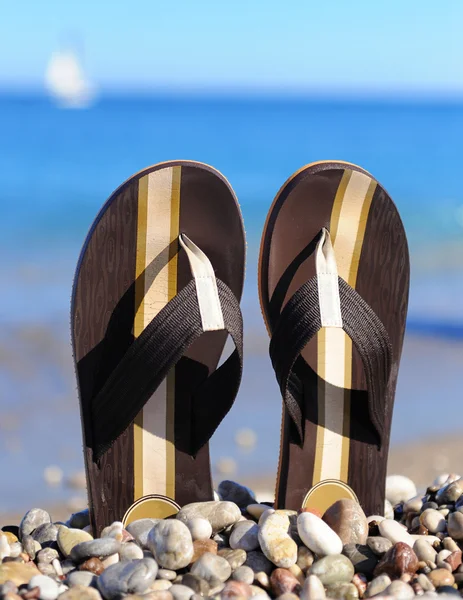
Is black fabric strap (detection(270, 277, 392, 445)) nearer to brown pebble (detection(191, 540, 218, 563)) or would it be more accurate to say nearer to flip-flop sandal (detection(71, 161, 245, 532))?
flip-flop sandal (detection(71, 161, 245, 532))

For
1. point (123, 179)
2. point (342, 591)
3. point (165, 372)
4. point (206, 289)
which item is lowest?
point (342, 591)

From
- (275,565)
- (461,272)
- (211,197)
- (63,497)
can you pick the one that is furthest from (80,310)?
(461,272)

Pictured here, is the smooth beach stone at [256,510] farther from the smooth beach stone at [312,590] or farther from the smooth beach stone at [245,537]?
the smooth beach stone at [312,590]

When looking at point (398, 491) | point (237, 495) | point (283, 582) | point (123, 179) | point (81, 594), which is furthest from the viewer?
point (123, 179)

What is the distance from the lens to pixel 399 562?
54.0 inches

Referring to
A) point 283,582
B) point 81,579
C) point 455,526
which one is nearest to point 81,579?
point 81,579

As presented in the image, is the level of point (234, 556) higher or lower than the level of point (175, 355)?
lower

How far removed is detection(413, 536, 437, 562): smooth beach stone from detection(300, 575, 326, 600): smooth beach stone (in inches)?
8.5

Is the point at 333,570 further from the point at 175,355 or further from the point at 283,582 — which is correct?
the point at 175,355

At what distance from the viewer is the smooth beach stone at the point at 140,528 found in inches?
61.7

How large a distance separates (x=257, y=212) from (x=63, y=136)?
295 inches

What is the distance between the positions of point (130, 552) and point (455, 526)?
590 millimetres

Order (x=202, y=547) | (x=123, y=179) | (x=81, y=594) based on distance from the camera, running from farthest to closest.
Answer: (x=123, y=179) < (x=202, y=547) < (x=81, y=594)

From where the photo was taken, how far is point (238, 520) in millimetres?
1604
